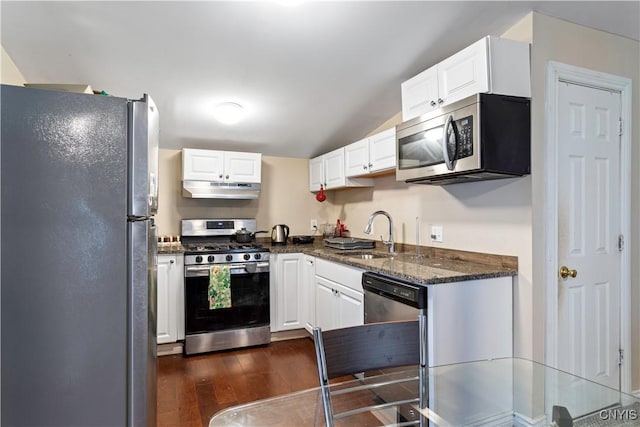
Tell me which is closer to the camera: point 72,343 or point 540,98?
point 72,343

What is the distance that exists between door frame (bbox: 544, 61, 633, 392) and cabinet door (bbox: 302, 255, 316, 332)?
1.89 metres

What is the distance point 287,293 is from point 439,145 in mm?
2122

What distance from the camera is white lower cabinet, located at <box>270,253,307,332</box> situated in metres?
3.51

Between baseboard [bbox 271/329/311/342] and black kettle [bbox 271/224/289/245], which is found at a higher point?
black kettle [bbox 271/224/289/245]

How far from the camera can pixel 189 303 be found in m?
3.17

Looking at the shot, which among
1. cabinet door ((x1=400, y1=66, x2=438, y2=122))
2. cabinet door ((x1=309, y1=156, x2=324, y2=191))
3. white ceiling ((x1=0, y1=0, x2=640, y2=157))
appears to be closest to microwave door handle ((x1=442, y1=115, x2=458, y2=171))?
cabinet door ((x1=400, y1=66, x2=438, y2=122))

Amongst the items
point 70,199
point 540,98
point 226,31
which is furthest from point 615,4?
point 70,199

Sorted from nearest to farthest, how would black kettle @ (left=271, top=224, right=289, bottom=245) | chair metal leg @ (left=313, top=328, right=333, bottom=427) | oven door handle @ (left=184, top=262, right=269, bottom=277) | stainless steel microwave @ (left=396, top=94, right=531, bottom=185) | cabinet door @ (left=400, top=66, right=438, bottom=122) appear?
chair metal leg @ (left=313, top=328, right=333, bottom=427) → stainless steel microwave @ (left=396, top=94, right=531, bottom=185) → cabinet door @ (left=400, top=66, right=438, bottom=122) → oven door handle @ (left=184, top=262, right=269, bottom=277) → black kettle @ (left=271, top=224, right=289, bottom=245)

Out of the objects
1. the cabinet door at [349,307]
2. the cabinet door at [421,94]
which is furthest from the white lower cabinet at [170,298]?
the cabinet door at [421,94]

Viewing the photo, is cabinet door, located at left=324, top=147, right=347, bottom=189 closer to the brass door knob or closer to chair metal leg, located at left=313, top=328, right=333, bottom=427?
the brass door knob

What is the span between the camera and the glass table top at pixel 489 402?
4.31 ft

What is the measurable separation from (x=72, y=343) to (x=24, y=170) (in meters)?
0.68

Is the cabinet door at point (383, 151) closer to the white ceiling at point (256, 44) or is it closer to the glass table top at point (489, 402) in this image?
the white ceiling at point (256, 44)

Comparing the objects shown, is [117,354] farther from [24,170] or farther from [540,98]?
[540,98]
